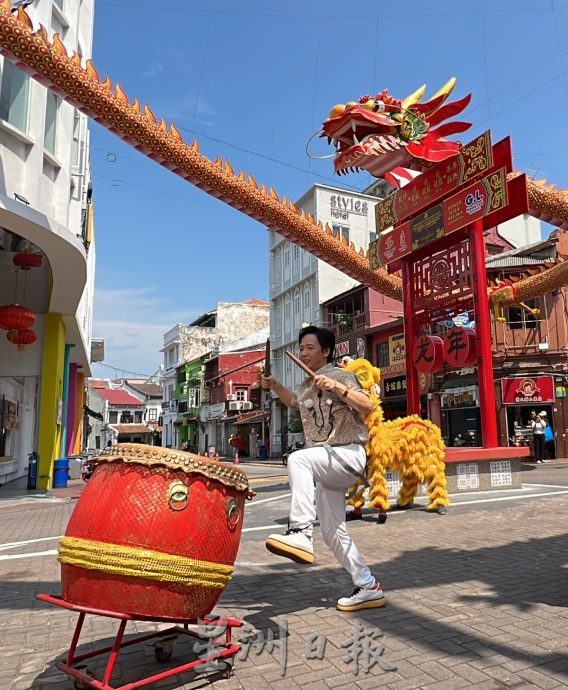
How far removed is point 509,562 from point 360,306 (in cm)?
2652

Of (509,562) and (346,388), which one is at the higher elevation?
(346,388)

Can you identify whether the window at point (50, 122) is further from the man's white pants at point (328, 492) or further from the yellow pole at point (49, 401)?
the man's white pants at point (328, 492)

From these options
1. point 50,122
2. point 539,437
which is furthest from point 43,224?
point 539,437

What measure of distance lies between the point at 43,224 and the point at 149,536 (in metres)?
8.49

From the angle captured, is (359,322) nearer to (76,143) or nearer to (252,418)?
(252,418)

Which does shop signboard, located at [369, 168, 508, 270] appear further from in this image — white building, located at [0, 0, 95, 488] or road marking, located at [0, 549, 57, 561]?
road marking, located at [0, 549, 57, 561]

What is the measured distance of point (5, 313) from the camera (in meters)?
11.8

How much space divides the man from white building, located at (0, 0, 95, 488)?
7.22m

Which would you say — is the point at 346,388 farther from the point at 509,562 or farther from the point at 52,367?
the point at 52,367

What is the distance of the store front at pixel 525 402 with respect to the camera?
21.8 m

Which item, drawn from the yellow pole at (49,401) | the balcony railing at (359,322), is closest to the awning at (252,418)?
the balcony railing at (359,322)

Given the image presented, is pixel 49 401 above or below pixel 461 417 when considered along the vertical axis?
below

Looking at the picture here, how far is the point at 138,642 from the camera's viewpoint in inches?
113

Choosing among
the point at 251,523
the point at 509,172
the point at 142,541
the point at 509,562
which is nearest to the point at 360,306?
the point at 509,172
